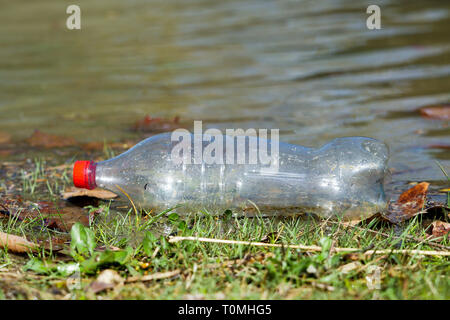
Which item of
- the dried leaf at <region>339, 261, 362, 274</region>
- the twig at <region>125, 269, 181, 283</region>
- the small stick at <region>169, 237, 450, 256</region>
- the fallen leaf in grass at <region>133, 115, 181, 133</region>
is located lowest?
the twig at <region>125, 269, 181, 283</region>

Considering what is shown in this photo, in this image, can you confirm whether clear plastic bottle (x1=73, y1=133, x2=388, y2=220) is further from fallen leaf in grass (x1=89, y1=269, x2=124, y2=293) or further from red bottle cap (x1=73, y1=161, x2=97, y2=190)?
fallen leaf in grass (x1=89, y1=269, x2=124, y2=293)

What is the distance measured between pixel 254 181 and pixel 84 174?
→ 837mm

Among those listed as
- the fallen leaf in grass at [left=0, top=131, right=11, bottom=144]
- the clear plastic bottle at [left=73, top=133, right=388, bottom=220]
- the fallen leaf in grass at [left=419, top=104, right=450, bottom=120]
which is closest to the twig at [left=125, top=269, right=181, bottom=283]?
the clear plastic bottle at [left=73, top=133, right=388, bottom=220]

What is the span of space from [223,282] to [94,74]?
4754 millimetres

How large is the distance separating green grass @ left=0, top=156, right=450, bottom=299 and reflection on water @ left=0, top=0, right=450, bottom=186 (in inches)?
45.6

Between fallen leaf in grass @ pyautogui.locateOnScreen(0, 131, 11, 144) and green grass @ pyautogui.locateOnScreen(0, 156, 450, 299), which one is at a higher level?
fallen leaf in grass @ pyautogui.locateOnScreen(0, 131, 11, 144)

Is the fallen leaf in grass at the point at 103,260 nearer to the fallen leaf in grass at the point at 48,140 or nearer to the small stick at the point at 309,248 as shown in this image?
the small stick at the point at 309,248

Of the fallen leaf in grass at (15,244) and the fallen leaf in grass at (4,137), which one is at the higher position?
the fallen leaf in grass at (4,137)

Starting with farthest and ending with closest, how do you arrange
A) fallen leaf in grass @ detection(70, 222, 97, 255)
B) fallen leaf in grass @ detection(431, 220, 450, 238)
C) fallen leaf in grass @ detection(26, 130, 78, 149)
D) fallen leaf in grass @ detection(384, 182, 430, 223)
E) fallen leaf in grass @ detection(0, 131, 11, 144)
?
fallen leaf in grass @ detection(0, 131, 11, 144) → fallen leaf in grass @ detection(26, 130, 78, 149) → fallen leaf in grass @ detection(384, 182, 430, 223) → fallen leaf in grass @ detection(431, 220, 450, 238) → fallen leaf in grass @ detection(70, 222, 97, 255)

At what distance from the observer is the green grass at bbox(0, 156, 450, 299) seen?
5.94 ft

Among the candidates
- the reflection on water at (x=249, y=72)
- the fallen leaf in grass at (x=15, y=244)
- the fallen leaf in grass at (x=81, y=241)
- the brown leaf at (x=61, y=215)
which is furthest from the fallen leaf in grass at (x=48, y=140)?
the fallen leaf in grass at (x=81, y=241)

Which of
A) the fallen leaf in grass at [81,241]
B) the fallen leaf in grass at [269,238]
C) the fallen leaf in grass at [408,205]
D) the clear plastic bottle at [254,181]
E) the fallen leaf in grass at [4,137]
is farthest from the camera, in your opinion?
the fallen leaf in grass at [4,137]

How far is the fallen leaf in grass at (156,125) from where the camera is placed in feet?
14.0

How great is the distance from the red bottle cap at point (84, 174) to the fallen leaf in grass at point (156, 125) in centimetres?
161
